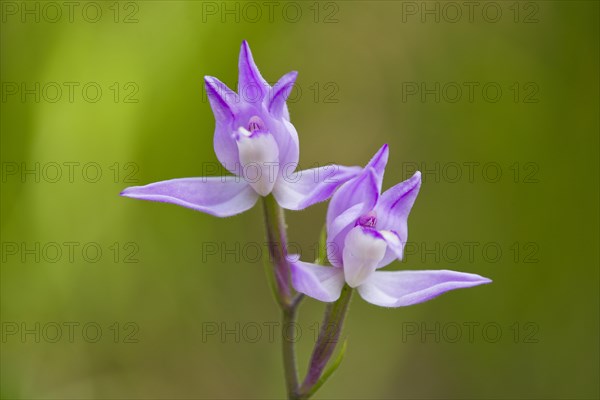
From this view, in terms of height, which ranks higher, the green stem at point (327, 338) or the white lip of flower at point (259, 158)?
the white lip of flower at point (259, 158)

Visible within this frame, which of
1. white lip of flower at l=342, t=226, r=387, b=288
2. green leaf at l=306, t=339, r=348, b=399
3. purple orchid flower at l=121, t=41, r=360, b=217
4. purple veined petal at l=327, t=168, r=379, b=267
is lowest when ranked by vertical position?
green leaf at l=306, t=339, r=348, b=399

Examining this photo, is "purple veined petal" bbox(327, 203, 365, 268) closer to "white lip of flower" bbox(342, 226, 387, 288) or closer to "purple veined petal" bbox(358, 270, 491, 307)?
"white lip of flower" bbox(342, 226, 387, 288)

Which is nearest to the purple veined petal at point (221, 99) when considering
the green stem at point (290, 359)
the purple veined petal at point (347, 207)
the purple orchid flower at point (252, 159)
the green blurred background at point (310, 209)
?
the purple orchid flower at point (252, 159)

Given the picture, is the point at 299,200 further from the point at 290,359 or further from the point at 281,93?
the point at 290,359

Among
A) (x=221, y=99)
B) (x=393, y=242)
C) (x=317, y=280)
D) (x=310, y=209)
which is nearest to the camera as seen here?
(x=317, y=280)

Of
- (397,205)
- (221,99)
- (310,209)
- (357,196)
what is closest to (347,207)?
(357,196)

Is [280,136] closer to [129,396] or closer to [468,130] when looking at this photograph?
[129,396]

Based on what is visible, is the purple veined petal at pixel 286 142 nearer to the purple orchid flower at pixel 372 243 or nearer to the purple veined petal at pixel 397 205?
the purple orchid flower at pixel 372 243

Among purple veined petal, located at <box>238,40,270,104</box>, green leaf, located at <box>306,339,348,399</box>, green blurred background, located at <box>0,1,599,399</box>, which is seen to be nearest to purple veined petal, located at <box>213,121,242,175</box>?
purple veined petal, located at <box>238,40,270,104</box>
